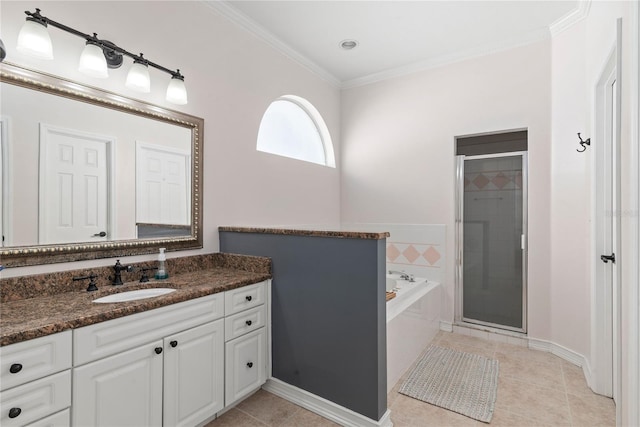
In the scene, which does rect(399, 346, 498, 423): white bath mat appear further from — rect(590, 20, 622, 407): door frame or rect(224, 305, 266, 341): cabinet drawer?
rect(224, 305, 266, 341): cabinet drawer

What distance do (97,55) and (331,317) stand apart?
1.95 metres

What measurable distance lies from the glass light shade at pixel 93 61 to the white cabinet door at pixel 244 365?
1685 millimetres

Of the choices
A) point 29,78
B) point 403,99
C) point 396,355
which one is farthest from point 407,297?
point 29,78

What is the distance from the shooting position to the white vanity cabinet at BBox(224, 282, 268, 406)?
1914 mm

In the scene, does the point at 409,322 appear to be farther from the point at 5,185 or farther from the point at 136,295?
the point at 5,185

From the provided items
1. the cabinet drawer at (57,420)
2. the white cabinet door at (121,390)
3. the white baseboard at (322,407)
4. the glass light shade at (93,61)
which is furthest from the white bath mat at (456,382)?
the glass light shade at (93,61)

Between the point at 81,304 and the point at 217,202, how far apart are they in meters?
1.17

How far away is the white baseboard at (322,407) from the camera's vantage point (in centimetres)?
183

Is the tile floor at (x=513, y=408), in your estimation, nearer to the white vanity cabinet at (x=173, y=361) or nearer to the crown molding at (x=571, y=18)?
the white vanity cabinet at (x=173, y=361)

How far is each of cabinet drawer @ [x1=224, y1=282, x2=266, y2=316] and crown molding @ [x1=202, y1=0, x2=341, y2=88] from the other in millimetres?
2120

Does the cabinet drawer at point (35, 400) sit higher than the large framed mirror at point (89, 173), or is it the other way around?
the large framed mirror at point (89, 173)

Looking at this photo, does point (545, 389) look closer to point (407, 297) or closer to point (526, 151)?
point (407, 297)

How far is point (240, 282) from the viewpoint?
1964 mm

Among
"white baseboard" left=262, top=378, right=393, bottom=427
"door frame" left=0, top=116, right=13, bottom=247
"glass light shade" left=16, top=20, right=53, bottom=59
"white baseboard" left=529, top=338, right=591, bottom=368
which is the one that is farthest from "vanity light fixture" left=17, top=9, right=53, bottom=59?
"white baseboard" left=529, top=338, right=591, bottom=368
